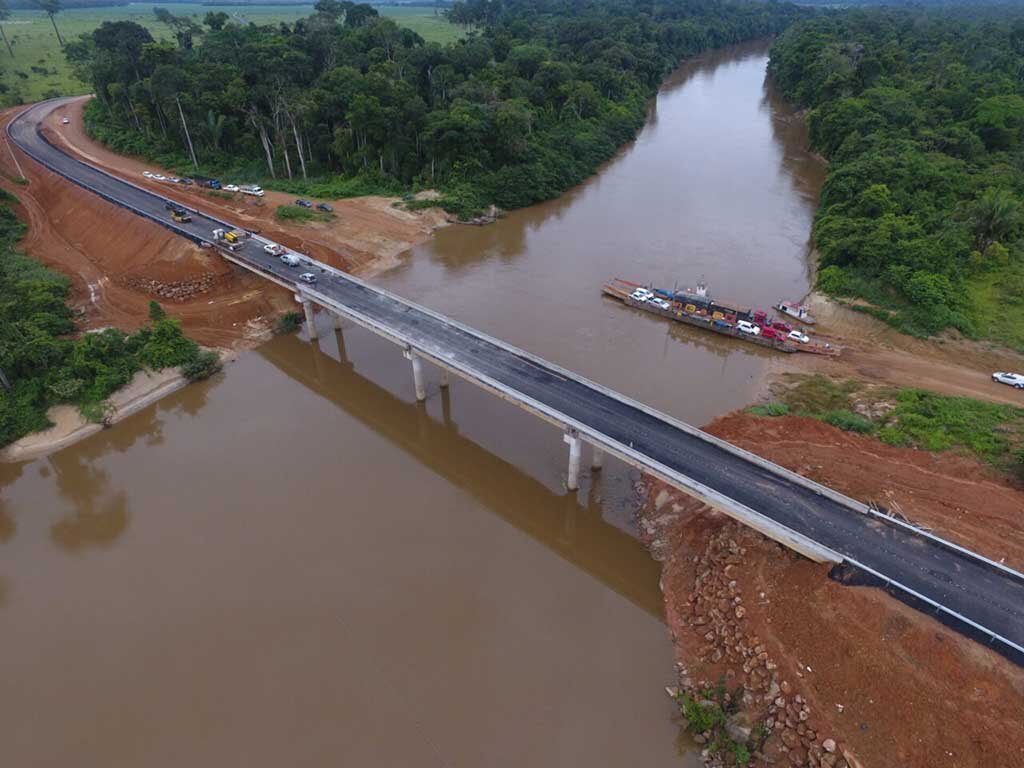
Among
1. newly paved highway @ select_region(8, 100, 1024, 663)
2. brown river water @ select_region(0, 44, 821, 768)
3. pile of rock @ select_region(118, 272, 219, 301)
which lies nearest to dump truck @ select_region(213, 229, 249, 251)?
pile of rock @ select_region(118, 272, 219, 301)

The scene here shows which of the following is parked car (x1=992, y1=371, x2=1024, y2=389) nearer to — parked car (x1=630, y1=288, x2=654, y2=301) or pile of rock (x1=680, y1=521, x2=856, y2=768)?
parked car (x1=630, y1=288, x2=654, y2=301)

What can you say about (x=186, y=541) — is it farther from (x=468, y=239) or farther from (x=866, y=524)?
(x=468, y=239)

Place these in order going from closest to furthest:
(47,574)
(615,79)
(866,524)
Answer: (866,524) < (47,574) < (615,79)

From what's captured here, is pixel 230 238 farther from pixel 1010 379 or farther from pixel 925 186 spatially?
pixel 925 186

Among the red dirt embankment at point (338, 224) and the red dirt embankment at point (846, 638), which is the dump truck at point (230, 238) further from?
the red dirt embankment at point (846, 638)

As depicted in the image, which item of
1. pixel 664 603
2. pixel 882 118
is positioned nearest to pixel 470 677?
pixel 664 603

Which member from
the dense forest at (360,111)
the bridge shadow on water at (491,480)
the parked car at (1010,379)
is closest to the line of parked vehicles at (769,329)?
the parked car at (1010,379)
